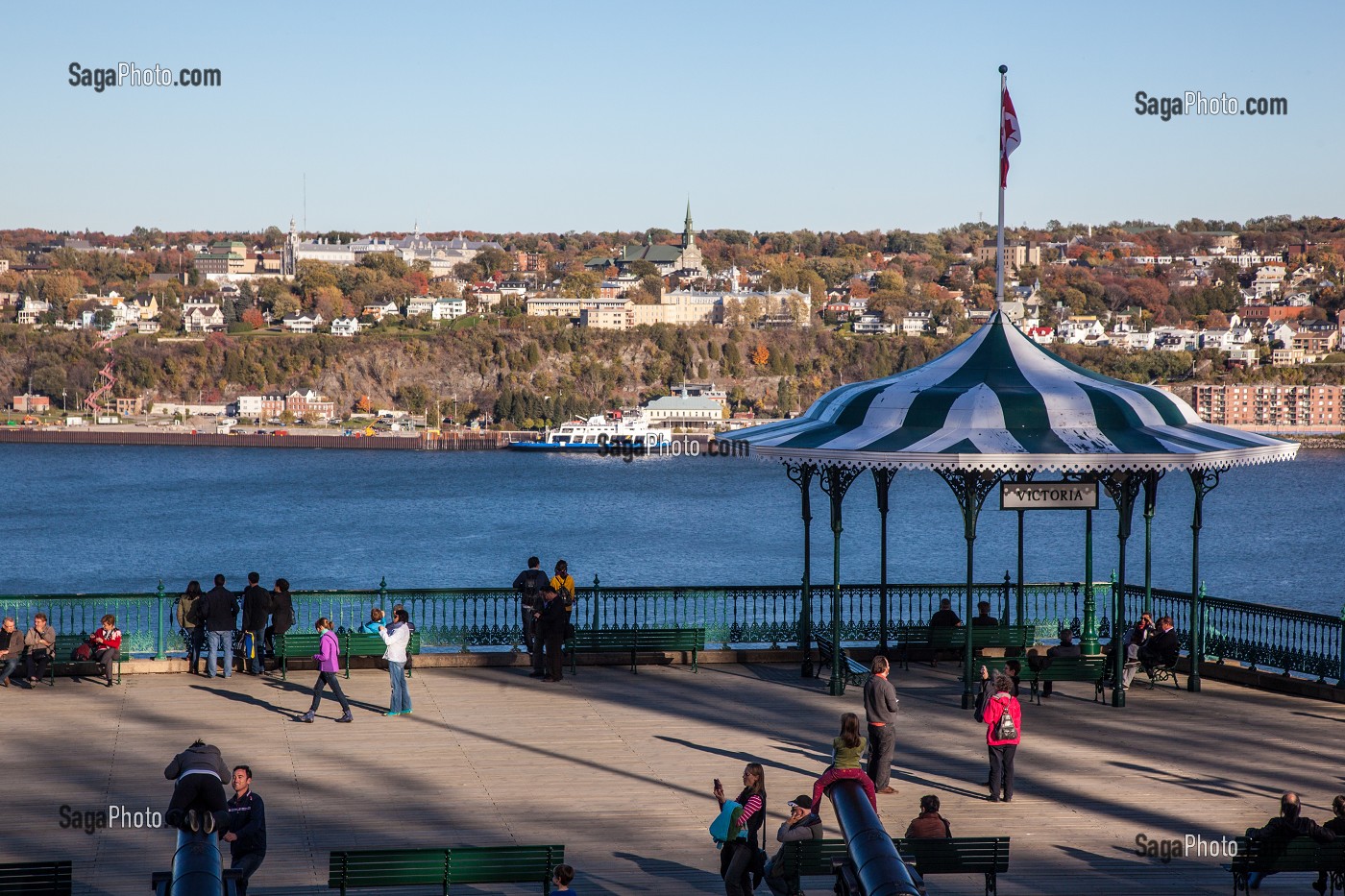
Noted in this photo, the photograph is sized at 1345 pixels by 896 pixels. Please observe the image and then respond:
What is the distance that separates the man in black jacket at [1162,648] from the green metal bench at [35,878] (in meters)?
11.6

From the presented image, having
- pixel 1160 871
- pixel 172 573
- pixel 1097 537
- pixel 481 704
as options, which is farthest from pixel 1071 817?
pixel 1097 537

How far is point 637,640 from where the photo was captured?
58.9 ft

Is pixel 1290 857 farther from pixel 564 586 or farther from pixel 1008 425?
pixel 564 586

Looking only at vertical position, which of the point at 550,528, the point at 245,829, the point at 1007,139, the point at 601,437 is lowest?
the point at 550,528

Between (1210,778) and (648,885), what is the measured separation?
532 centimetres

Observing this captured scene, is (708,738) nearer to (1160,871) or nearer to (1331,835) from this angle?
(1160,871)

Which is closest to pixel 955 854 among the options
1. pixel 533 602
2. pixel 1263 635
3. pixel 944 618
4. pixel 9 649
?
pixel 533 602

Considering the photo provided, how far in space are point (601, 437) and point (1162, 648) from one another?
15743 centimetres

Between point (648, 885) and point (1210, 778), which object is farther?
point (1210, 778)

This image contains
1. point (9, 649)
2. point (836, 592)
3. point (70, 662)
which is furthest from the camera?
point (70, 662)

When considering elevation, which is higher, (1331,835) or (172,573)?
(1331,835)

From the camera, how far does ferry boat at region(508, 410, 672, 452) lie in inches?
6791

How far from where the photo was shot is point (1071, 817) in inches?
486

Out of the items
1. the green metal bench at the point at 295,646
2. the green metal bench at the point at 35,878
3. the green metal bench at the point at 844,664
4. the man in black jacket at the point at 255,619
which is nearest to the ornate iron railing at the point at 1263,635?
the green metal bench at the point at 844,664
